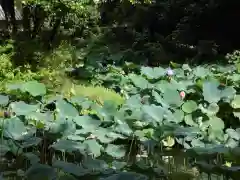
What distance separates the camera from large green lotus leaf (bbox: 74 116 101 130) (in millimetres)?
2857

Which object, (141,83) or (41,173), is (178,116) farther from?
(41,173)

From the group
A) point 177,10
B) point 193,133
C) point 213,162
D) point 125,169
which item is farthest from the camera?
point 177,10

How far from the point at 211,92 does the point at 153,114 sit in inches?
37.7

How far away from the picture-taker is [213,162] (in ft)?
7.74

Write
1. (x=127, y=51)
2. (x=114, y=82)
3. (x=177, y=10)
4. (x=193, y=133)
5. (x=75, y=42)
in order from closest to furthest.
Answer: (x=193, y=133) → (x=114, y=82) → (x=127, y=51) → (x=75, y=42) → (x=177, y=10)

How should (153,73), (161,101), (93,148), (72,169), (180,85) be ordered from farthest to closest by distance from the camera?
(153,73)
(180,85)
(161,101)
(93,148)
(72,169)

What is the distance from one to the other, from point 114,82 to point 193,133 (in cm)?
235

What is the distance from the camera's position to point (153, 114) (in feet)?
9.91

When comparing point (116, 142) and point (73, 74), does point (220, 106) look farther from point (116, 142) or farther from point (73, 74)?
point (73, 74)

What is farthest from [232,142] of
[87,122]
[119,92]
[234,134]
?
[119,92]

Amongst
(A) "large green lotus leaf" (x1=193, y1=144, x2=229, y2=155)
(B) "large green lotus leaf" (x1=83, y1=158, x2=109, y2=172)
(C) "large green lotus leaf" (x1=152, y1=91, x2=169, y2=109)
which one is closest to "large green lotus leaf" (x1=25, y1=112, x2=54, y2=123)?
(B) "large green lotus leaf" (x1=83, y1=158, x2=109, y2=172)

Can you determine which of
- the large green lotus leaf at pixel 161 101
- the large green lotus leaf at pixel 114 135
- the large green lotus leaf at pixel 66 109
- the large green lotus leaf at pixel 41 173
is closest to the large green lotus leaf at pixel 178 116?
the large green lotus leaf at pixel 161 101

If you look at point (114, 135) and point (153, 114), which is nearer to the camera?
point (114, 135)

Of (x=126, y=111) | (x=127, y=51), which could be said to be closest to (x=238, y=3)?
(x=127, y=51)
